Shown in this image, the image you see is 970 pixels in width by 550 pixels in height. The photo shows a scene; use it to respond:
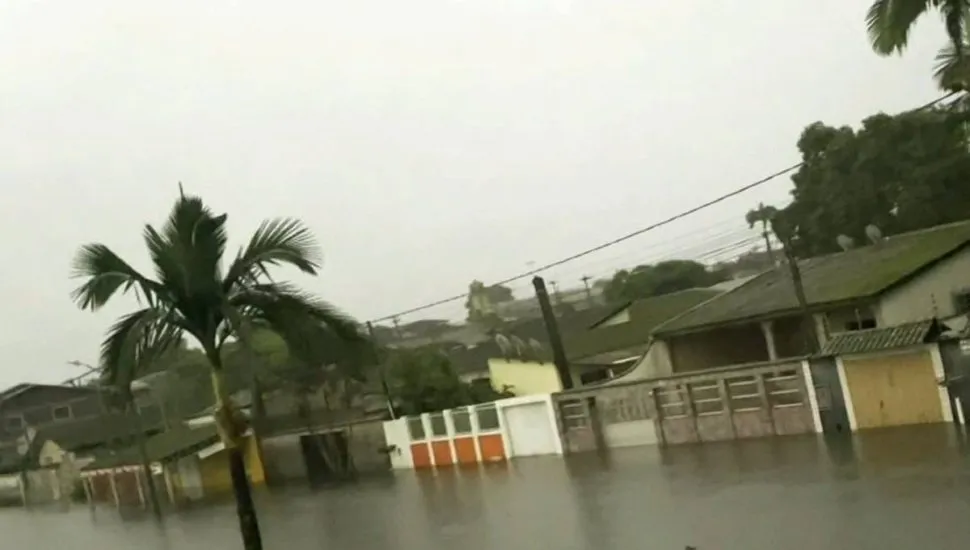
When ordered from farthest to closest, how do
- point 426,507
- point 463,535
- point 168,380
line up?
point 168,380
point 426,507
point 463,535

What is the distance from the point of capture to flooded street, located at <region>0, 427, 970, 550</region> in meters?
11.0

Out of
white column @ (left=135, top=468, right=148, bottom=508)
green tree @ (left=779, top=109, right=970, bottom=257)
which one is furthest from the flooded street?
green tree @ (left=779, top=109, right=970, bottom=257)

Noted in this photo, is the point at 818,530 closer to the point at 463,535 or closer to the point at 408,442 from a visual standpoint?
the point at 463,535

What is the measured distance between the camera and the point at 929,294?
22.9 m

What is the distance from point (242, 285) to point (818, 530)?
5942 mm

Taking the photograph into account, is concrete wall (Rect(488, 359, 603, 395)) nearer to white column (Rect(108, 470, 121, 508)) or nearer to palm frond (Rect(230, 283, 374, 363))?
white column (Rect(108, 470, 121, 508))

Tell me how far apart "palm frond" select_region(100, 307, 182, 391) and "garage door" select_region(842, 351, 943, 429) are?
1234 centimetres

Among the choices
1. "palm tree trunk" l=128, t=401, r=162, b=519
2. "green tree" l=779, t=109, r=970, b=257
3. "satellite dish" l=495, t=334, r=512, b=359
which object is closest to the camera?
"green tree" l=779, t=109, r=970, b=257

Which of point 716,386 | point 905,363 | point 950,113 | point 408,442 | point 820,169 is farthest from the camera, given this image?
point 820,169

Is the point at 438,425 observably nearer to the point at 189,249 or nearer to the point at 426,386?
the point at 426,386

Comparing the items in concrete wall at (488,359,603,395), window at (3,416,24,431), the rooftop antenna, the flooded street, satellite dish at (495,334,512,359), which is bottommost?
the flooded street

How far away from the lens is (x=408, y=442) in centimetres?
2917

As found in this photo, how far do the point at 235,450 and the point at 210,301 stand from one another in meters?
1.41

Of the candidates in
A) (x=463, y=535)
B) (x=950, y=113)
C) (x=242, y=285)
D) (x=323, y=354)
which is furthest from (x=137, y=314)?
(x=950, y=113)
